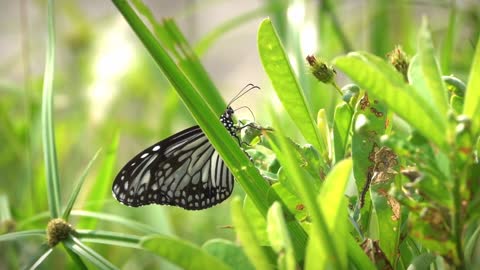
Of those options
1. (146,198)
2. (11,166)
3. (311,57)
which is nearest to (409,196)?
(311,57)

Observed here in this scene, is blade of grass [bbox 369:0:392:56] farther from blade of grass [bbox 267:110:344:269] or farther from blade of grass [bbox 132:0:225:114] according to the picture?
blade of grass [bbox 267:110:344:269]

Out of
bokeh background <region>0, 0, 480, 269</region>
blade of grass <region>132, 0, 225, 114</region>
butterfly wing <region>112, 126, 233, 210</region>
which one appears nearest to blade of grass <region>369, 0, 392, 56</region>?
bokeh background <region>0, 0, 480, 269</region>

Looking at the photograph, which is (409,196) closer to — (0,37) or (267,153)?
(267,153)

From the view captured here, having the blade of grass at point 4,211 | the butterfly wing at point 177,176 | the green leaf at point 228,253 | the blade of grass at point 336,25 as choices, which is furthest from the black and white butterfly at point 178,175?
the green leaf at point 228,253

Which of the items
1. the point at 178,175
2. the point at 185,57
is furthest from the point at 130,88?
the point at 185,57

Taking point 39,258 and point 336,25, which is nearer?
point 39,258

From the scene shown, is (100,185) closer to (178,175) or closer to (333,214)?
(178,175)
